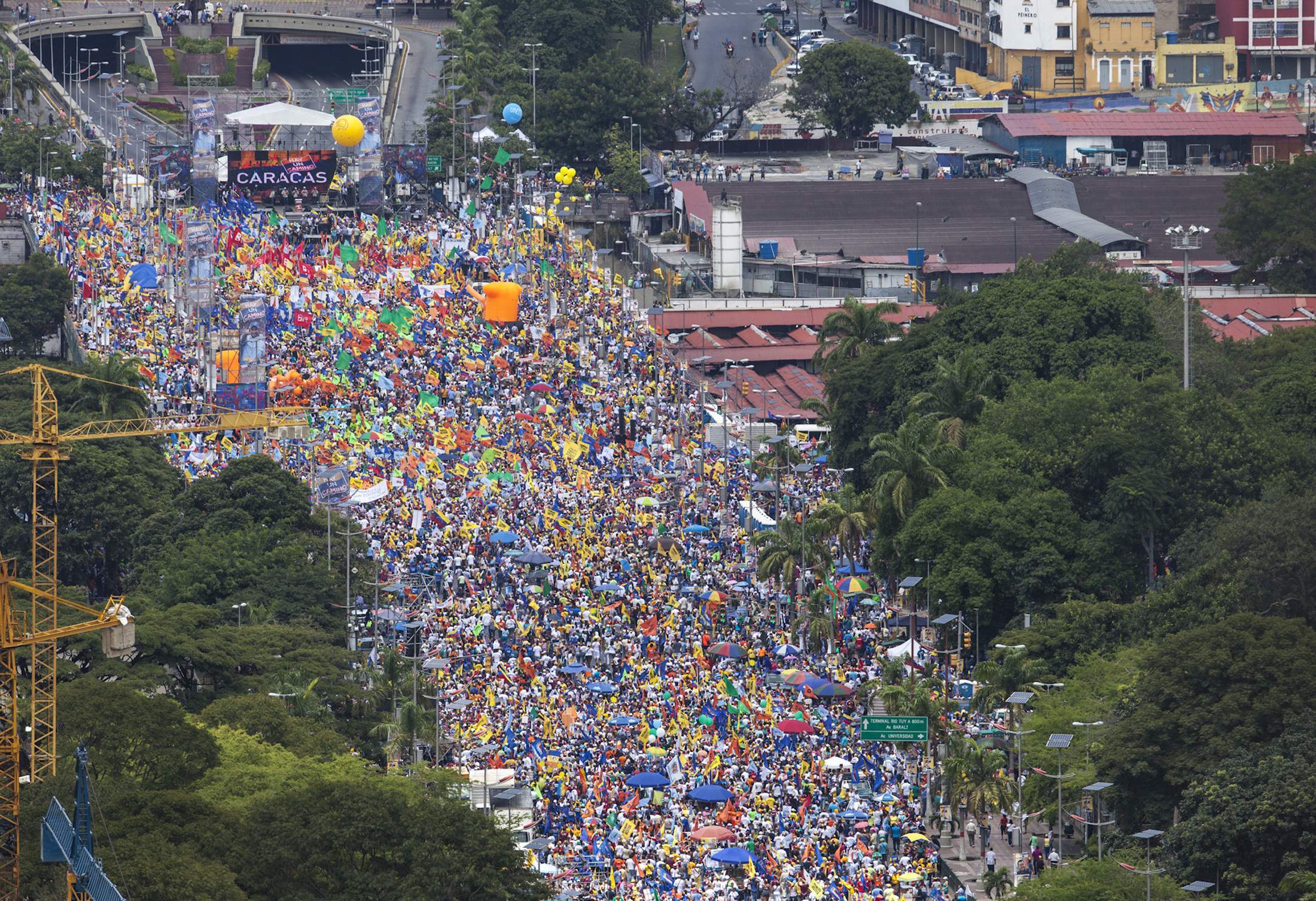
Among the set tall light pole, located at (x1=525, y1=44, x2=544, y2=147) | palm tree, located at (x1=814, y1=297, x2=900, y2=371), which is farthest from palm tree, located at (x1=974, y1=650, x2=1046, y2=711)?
tall light pole, located at (x1=525, y1=44, x2=544, y2=147)

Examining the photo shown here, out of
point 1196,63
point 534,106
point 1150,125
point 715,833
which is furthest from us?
point 1196,63

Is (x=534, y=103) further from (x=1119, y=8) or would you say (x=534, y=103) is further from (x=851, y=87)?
(x=1119, y=8)

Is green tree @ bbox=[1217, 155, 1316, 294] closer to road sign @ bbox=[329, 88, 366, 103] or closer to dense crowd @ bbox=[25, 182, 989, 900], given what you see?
dense crowd @ bbox=[25, 182, 989, 900]

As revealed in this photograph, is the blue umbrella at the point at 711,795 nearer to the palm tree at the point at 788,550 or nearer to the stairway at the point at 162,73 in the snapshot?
the palm tree at the point at 788,550

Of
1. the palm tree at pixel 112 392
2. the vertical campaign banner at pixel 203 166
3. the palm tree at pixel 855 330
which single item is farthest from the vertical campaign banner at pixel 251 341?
the vertical campaign banner at pixel 203 166

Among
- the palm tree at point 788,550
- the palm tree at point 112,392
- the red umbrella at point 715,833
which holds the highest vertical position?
the palm tree at point 112,392

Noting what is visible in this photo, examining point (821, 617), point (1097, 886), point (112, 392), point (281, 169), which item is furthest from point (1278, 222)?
point (1097, 886)
